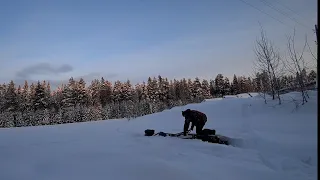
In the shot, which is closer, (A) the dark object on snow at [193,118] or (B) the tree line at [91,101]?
(A) the dark object on snow at [193,118]

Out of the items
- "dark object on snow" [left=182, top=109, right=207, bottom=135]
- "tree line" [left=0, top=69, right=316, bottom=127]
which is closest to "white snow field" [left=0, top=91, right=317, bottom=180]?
"dark object on snow" [left=182, top=109, right=207, bottom=135]

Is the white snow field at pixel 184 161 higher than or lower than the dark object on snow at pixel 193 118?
lower

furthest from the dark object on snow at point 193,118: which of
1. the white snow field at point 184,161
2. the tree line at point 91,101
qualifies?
the tree line at point 91,101

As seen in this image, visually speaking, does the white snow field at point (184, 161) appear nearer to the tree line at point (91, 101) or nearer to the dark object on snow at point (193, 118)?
the dark object on snow at point (193, 118)

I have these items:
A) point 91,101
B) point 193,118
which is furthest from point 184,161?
point 91,101

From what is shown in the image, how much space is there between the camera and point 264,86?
21188mm

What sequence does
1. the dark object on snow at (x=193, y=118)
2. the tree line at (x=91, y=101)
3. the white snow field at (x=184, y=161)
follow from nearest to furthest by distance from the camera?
the white snow field at (x=184, y=161), the dark object on snow at (x=193, y=118), the tree line at (x=91, y=101)

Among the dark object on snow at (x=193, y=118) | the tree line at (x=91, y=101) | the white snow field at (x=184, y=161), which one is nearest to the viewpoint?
the white snow field at (x=184, y=161)

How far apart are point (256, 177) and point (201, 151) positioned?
9.38 feet

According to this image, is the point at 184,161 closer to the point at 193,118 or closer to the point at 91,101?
the point at 193,118

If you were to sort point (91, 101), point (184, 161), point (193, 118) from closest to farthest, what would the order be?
point (184, 161)
point (193, 118)
point (91, 101)

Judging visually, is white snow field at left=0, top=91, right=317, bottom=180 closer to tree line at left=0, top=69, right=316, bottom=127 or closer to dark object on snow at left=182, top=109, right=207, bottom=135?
dark object on snow at left=182, top=109, right=207, bottom=135

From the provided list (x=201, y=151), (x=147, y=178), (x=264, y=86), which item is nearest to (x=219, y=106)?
(x=264, y=86)

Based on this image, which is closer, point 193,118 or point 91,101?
point 193,118
